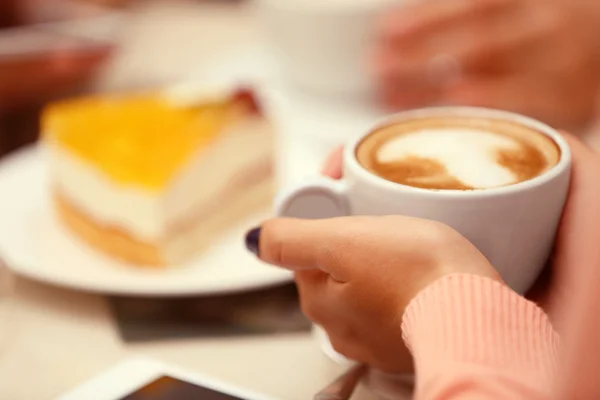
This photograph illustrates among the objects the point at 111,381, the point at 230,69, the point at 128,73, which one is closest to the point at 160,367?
the point at 111,381

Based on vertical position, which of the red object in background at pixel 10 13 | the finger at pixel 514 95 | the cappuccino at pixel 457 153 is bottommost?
the finger at pixel 514 95

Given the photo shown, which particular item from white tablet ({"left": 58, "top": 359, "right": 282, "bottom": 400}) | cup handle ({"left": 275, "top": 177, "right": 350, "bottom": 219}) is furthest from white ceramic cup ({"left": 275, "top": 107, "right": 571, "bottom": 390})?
white tablet ({"left": 58, "top": 359, "right": 282, "bottom": 400})

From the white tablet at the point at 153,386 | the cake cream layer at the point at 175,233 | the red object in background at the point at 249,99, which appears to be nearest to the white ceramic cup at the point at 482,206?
the white tablet at the point at 153,386

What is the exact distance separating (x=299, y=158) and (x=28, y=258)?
35cm

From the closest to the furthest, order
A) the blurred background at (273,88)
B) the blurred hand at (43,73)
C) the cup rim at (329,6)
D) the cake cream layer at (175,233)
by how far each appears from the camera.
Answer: the blurred background at (273,88), the cake cream layer at (175,233), the cup rim at (329,6), the blurred hand at (43,73)

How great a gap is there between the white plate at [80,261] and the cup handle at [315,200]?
0.16 m

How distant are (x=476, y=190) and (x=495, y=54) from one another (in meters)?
0.61

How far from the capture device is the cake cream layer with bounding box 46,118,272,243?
0.72 m

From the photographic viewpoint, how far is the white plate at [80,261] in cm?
60

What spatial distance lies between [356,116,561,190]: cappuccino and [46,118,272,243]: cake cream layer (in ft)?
1.03

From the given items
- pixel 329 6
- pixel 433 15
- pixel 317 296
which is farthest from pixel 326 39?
pixel 317 296

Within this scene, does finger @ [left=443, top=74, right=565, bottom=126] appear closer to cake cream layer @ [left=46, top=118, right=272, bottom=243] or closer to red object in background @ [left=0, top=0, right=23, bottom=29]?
cake cream layer @ [left=46, top=118, right=272, bottom=243]

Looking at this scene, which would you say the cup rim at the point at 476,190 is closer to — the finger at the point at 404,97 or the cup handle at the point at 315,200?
the cup handle at the point at 315,200

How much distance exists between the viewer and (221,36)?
1399 mm
